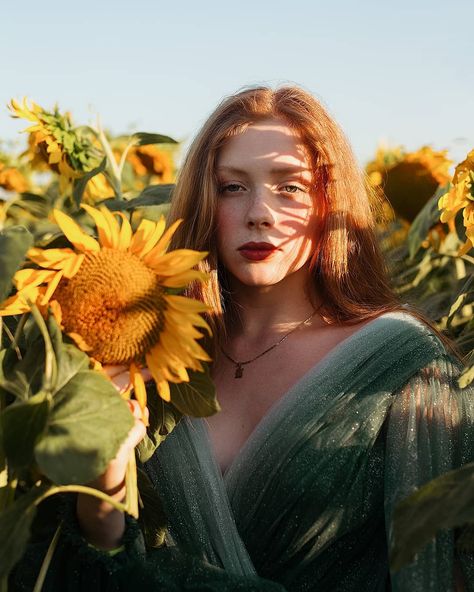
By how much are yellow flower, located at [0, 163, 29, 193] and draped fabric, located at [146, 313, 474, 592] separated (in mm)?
1507

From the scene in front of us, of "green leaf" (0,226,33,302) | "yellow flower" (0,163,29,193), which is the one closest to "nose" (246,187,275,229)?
"green leaf" (0,226,33,302)

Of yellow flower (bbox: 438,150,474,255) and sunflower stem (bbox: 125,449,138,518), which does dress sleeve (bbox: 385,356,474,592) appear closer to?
yellow flower (bbox: 438,150,474,255)

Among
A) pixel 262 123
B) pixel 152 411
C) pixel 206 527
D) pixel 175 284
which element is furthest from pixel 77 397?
pixel 262 123

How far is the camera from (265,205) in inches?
51.8

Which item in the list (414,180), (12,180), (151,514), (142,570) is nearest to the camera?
(142,570)

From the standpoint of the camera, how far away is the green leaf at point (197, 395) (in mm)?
914

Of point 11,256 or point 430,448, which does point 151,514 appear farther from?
point 11,256

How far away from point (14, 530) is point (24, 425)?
81 millimetres

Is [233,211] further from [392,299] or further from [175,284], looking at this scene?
[175,284]

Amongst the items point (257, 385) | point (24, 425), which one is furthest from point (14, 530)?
point (257, 385)

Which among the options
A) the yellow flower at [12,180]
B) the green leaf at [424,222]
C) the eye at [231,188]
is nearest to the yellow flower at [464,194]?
the eye at [231,188]

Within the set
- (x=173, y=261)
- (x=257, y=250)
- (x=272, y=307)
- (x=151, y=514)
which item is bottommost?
(x=151, y=514)

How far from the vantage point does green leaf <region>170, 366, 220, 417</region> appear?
91cm

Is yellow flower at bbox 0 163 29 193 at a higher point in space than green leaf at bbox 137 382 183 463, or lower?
lower
